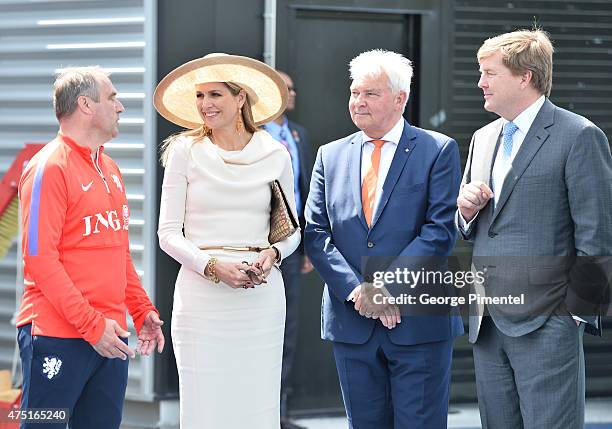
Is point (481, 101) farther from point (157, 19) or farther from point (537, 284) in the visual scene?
point (537, 284)

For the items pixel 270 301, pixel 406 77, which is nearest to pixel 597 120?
pixel 406 77

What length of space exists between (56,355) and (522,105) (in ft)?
6.98

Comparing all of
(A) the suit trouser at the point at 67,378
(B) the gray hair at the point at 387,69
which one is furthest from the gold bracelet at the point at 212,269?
(B) the gray hair at the point at 387,69

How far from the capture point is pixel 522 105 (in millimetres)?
4324

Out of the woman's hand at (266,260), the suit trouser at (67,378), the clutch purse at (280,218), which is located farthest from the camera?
the clutch purse at (280,218)

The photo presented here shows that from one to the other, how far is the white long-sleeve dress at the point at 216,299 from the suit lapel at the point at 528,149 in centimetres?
101

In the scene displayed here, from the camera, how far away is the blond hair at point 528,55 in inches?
169

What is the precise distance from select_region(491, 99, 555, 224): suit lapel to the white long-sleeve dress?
101 centimetres

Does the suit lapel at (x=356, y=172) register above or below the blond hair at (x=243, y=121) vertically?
below

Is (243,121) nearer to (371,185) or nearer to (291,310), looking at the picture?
(371,185)

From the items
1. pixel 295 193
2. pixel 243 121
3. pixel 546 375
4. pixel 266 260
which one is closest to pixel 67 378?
pixel 266 260

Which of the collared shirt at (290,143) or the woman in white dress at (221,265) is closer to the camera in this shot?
the woman in white dress at (221,265)

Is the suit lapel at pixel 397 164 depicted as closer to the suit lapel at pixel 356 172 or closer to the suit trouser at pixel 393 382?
the suit lapel at pixel 356 172

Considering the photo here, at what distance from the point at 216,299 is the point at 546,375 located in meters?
1.37
